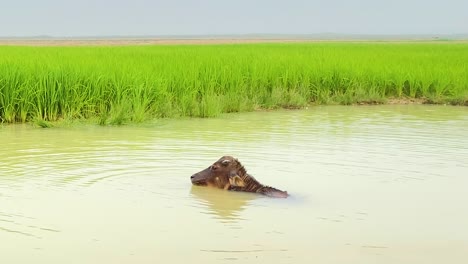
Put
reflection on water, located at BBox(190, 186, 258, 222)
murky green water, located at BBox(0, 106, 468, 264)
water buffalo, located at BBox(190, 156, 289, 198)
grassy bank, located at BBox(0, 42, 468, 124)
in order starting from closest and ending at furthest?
murky green water, located at BBox(0, 106, 468, 264)
reflection on water, located at BBox(190, 186, 258, 222)
water buffalo, located at BBox(190, 156, 289, 198)
grassy bank, located at BBox(0, 42, 468, 124)

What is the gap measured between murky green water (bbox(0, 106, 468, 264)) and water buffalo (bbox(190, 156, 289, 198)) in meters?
0.08

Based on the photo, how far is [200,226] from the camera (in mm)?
5000

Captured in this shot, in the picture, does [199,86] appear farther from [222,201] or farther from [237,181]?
[222,201]

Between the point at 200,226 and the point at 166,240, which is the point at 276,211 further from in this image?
the point at 166,240

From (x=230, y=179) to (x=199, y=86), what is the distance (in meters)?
6.70

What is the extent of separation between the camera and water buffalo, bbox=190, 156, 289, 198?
5914 millimetres

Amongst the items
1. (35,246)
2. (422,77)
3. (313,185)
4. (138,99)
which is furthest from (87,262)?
(422,77)

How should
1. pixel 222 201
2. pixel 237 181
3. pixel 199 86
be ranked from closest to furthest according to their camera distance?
pixel 222 201 → pixel 237 181 → pixel 199 86

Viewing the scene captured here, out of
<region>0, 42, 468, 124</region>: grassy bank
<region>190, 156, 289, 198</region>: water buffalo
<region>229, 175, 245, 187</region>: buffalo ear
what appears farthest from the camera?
<region>0, 42, 468, 124</region>: grassy bank

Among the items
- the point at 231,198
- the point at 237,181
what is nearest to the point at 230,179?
the point at 237,181

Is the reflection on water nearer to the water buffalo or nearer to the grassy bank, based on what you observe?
the water buffalo

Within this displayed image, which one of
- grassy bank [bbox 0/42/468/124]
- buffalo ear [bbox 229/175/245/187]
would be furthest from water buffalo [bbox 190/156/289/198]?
grassy bank [bbox 0/42/468/124]

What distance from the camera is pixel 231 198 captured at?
19.3 feet

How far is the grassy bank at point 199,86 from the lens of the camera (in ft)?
34.4
